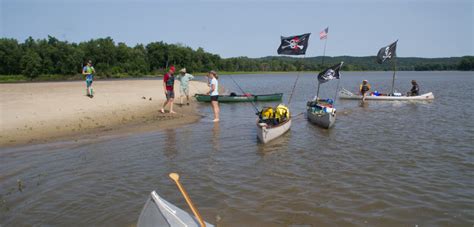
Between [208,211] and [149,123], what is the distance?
9.19 m

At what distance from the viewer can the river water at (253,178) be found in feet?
19.9

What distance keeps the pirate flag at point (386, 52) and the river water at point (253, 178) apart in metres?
13.5

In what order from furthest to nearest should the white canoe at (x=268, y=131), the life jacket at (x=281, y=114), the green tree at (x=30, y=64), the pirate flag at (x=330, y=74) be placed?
the green tree at (x=30, y=64) < the pirate flag at (x=330, y=74) < the life jacket at (x=281, y=114) < the white canoe at (x=268, y=131)

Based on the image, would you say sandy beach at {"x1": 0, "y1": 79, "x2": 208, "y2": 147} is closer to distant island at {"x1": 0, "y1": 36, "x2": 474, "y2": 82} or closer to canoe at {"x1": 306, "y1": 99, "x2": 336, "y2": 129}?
canoe at {"x1": 306, "y1": 99, "x2": 336, "y2": 129}

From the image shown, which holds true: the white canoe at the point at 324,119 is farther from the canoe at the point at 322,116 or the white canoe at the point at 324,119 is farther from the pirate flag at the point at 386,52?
the pirate flag at the point at 386,52

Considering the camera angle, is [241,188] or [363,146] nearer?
[241,188]

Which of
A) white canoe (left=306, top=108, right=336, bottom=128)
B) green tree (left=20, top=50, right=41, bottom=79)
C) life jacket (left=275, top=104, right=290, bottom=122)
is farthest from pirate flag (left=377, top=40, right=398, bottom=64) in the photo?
green tree (left=20, top=50, right=41, bottom=79)

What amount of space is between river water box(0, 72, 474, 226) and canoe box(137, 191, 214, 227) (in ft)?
5.25

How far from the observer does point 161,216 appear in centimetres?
416

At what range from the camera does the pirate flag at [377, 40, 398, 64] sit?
85.7 feet

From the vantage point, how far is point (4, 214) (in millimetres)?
6000

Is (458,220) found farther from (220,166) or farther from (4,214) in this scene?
(4,214)

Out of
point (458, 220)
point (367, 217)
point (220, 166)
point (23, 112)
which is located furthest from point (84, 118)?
point (458, 220)

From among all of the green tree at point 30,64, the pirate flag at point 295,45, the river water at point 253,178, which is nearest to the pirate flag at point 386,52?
the pirate flag at point 295,45
